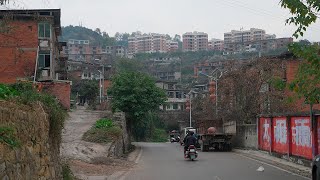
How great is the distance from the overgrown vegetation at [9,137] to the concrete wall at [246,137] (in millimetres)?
26564

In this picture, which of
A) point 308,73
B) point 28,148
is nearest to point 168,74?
point 308,73

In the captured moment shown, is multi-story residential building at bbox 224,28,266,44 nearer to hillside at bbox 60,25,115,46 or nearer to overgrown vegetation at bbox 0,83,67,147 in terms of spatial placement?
hillside at bbox 60,25,115,46

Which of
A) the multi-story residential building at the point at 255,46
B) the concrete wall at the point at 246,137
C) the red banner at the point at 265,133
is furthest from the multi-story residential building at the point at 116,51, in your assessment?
the red banner at the point at 265,133

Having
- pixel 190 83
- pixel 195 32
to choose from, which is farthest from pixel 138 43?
pixel 190 83

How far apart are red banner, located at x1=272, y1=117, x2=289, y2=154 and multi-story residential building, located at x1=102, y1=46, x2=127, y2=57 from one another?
10682 centimetres

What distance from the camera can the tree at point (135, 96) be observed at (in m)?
42.2

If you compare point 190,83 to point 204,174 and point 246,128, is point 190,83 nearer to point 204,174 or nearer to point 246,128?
point 246,128

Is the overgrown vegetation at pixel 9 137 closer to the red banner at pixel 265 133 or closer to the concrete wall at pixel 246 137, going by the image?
the red banner at pixel 265 133

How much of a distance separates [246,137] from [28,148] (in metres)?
28.5

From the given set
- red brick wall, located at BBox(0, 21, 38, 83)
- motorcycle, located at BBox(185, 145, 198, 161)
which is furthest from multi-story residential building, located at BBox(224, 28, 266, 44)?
motorcycle, located at BBox(185, 145, 198, 161)

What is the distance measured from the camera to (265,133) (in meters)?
30.2

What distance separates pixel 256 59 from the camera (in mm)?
42781

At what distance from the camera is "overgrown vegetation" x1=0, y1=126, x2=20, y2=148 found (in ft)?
23.7

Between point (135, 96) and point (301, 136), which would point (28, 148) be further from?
point (135, 96)
